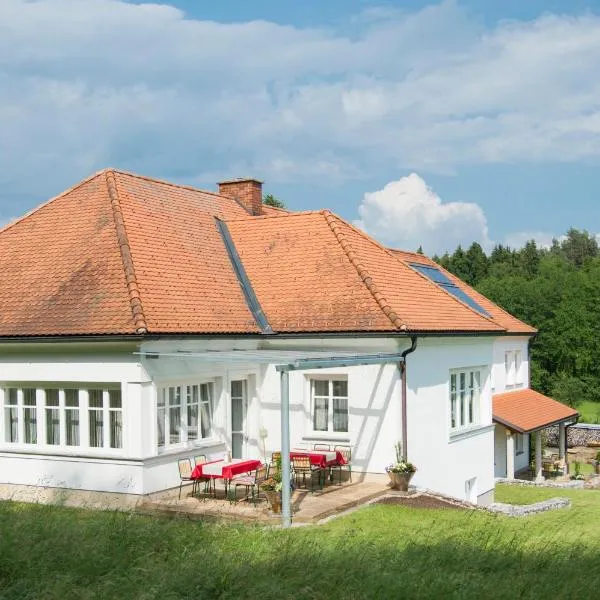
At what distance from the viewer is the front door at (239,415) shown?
800 inches

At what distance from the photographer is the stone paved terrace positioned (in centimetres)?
1534

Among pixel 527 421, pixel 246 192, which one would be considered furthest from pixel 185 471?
pixel 527 421

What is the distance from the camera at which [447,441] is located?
20969mm

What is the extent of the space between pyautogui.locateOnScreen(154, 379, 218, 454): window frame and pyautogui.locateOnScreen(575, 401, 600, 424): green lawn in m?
34.4

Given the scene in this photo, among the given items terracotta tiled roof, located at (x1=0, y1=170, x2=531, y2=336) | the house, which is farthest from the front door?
terracotta tiled roof, located at (x1=0, y1=170, x2=531, y2=336)

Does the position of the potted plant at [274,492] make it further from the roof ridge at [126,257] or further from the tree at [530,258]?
the tree at [530,258]

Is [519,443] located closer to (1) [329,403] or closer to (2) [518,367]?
(2) [518,367]

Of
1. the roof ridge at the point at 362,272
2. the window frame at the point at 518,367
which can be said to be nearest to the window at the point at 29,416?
the roof ridge at the point at 362,272

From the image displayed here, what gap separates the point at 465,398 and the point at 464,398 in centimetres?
3

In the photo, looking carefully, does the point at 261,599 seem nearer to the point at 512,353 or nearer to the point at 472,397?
the point at 472,397

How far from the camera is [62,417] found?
17750 millimetres

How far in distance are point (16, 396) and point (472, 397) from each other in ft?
38.7

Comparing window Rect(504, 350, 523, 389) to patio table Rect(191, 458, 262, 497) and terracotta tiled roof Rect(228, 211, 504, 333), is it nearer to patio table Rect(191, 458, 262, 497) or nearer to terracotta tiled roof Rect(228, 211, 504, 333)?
terracotta tiled roof Rect(228, 211, 504, 333)

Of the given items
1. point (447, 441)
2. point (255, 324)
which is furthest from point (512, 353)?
point (255, 324)
